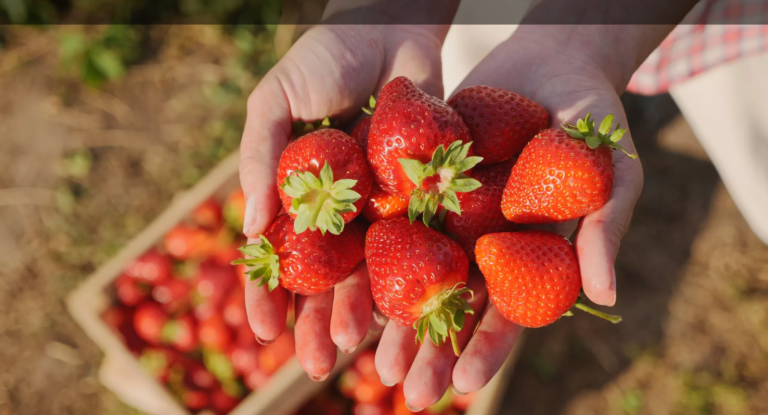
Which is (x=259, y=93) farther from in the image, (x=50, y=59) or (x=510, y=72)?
(x=50, y=59)

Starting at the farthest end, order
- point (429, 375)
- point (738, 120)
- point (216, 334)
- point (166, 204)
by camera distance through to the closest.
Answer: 1. point (166, 204)
2. point (216, 334)
3. point (738, 120)
4. point (429, 375)

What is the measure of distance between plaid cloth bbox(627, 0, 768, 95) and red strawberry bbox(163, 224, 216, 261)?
2405 mm

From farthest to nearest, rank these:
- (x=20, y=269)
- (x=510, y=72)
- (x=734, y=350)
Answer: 1. (x=20, y=269)
2. (x=734, y=350)
3. (x=510, y=72)

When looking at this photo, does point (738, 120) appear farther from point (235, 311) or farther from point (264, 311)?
point (235, 311)

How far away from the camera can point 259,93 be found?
6.95 feet

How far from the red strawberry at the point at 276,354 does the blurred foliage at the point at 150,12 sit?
2519 millimetres

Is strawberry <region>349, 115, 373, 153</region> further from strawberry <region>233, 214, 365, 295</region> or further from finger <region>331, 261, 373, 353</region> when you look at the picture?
finger <region>331, 261, 373, 353</region>

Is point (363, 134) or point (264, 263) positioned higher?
point (363, 134)

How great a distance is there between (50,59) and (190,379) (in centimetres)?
277

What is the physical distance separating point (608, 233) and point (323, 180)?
2.86 feet

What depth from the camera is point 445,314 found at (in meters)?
1.67

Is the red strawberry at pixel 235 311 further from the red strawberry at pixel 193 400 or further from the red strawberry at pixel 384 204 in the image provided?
the red strawberry at pixel 384 204

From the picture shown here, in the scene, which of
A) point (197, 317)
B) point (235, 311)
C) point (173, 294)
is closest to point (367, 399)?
point (235, 311)

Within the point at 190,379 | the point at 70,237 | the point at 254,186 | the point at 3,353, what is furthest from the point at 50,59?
the point at 254,186
